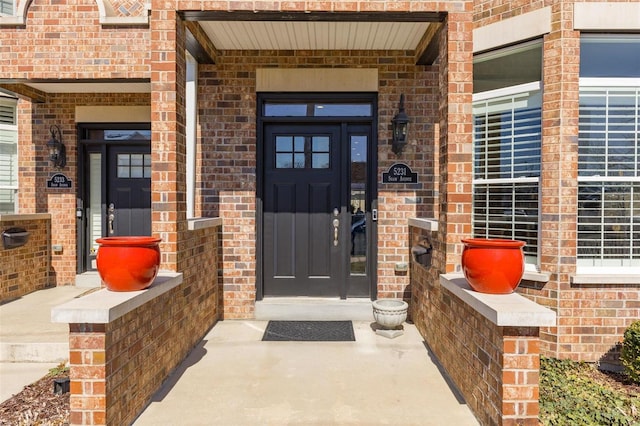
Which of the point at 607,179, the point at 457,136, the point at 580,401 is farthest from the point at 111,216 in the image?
the point at 607,179

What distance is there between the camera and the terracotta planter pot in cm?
273

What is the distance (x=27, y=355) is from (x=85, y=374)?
7.04 feet

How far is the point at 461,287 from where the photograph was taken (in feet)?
9.95

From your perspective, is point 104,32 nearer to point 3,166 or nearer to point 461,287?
point 3,166

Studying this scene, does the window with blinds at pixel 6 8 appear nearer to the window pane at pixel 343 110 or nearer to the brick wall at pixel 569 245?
the window pane at pixel 343 110

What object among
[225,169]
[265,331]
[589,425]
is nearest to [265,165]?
[225,169]

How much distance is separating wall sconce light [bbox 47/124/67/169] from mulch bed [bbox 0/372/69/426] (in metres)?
4.06

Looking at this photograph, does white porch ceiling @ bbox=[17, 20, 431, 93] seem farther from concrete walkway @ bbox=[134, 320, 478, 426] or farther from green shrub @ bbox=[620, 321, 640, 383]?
green shrub @ bbox=[620, 321, 640, 383]

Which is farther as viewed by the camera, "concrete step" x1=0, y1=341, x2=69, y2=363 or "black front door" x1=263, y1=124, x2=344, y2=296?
"black front door" x1=263, y1=124, x2=344, y2=296

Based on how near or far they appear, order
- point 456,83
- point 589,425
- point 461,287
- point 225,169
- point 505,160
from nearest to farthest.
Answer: point 589,425 < point 461,287 < point 456,83 < point 505,160 < point 225,169

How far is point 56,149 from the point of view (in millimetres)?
6195

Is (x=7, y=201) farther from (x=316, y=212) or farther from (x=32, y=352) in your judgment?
(x=316, y=212)

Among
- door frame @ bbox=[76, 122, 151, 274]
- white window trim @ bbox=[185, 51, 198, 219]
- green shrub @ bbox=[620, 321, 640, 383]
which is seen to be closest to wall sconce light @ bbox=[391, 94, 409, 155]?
white window trim @ bbox=[185, 51, 198, 219]

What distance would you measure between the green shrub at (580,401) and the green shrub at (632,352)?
26 centimetres
